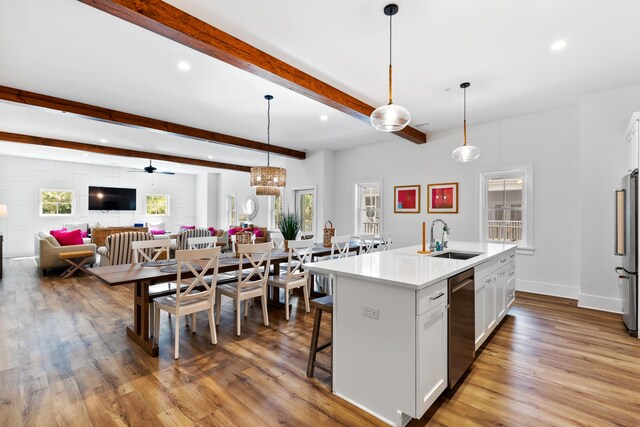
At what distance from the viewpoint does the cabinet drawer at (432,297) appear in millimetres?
1764

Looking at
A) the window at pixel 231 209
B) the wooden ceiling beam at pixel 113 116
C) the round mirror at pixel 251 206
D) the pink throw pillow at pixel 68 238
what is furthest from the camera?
the window at pixel 231 209

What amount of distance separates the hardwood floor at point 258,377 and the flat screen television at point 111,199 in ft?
23.4

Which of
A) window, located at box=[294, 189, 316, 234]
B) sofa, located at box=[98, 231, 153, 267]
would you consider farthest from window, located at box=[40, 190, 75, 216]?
window, located at box=[294, 189, 316, 234]

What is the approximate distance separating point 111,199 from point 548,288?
11801 millimetres

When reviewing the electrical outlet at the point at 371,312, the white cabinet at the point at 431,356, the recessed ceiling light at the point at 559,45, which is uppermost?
the recessed ceiling light at the point at 559,45

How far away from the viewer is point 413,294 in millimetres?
1762

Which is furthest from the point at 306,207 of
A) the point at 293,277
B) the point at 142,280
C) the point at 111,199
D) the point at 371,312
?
the point at 111,199

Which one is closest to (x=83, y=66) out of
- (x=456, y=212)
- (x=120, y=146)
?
(x=120, y=146)

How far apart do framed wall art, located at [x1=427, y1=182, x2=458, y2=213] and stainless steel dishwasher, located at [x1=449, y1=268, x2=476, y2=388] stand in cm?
346

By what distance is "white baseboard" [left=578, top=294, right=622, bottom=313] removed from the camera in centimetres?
384

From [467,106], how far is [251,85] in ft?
9.90

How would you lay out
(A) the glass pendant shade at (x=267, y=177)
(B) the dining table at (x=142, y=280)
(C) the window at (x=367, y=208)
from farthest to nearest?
1. (C) the window at (x=367, y=208)
2. (A) the glass pendant shade at (x=267, y=177)
3. (B) the dining table at (x=142, y=280)

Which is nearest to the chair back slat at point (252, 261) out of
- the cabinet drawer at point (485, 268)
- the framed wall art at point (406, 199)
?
the cabinet drawer at point (485, 268)

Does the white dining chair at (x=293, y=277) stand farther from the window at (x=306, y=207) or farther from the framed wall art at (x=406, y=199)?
the window at (x=306, y=207)
